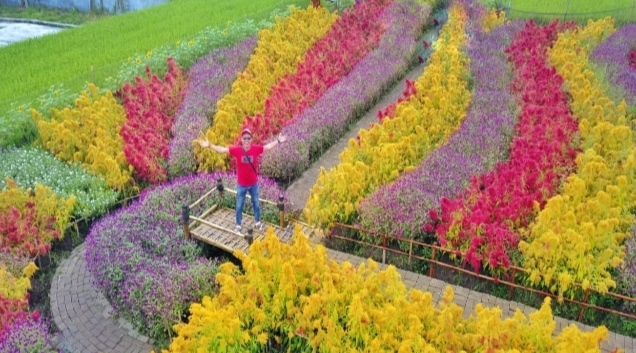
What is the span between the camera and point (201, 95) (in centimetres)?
1362

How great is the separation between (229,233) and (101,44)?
1358cm

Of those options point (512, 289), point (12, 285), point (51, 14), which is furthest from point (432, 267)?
point (51, 14)

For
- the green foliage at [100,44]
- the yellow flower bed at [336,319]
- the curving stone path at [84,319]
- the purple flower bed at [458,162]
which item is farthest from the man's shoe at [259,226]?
the green foliage at [100,44]

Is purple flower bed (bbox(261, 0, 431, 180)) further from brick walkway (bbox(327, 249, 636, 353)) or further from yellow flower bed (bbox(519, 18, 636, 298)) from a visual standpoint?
yellow flower bed (bbox(519, 18, 636, 298))

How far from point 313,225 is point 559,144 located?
15.4ft

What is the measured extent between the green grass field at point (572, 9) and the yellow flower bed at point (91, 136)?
1409cm

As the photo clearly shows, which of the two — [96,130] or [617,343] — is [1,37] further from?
[617,343]

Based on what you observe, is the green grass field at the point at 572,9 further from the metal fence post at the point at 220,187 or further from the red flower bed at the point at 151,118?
the metal fence post at the point at 220,187

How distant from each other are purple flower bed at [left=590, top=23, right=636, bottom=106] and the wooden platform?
26.6 ft

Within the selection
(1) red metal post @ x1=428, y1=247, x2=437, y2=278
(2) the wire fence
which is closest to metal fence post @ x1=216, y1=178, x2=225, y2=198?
(1) red metal post @ x1=428, y1=247, x2=437, y2=278

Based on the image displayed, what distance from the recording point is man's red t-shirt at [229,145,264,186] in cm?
830

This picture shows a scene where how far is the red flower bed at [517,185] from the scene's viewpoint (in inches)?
307

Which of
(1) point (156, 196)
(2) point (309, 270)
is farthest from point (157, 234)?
(2) point (309, 270)

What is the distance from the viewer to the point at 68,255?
31.0 feet
